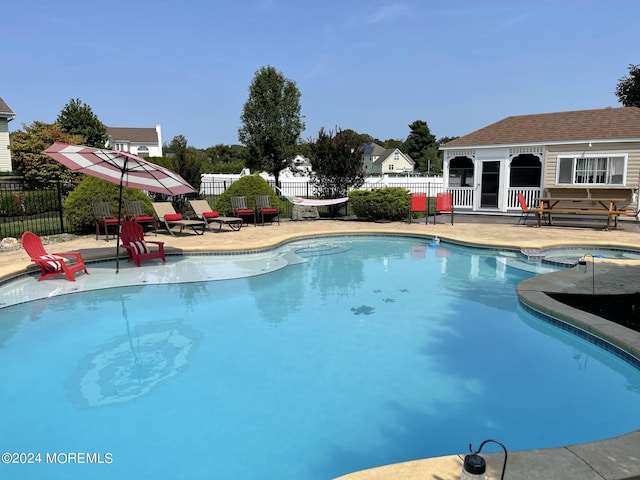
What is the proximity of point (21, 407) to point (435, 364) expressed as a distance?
14.2ft

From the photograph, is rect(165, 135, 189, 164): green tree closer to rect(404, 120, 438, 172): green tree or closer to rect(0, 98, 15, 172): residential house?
rect(0, 98, 15, 172): residential house

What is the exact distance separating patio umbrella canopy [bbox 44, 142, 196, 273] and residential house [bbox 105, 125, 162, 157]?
50.6m

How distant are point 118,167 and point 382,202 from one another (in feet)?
33.5

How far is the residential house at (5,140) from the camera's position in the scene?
24.8m

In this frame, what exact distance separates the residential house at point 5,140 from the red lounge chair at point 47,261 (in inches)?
833

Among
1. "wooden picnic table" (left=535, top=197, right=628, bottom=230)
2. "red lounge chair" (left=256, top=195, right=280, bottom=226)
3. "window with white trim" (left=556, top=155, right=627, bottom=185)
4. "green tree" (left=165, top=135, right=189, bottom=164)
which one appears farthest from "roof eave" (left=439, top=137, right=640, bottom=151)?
"green tree" (left=165, top=135, right=189, bottom=164)

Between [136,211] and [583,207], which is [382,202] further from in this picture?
[136,211]

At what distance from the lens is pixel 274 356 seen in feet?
17.4

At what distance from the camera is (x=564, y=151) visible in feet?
53.9

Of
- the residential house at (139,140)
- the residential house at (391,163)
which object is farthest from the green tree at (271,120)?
the residential house at (391,163)

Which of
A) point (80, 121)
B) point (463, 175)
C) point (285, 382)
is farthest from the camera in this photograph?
point (80, 121)

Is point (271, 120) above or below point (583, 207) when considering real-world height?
above

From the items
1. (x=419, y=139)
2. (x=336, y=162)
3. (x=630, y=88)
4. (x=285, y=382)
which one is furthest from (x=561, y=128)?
(x=419, y=139)

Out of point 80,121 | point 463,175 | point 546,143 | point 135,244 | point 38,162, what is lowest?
point 135,244
